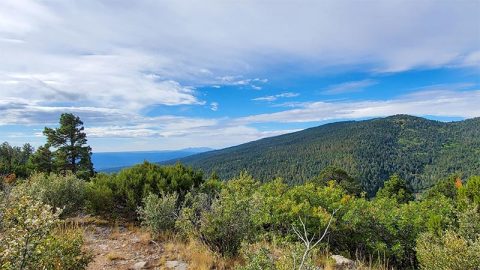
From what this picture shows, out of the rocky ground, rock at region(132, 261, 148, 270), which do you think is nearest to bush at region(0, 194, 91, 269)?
the rocky ground

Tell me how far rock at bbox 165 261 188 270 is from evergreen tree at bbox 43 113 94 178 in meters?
20.8

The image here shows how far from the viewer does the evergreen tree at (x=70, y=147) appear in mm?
24734

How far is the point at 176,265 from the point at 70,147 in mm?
22872

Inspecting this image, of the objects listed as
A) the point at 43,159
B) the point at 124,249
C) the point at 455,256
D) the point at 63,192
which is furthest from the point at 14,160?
the point at 455,256

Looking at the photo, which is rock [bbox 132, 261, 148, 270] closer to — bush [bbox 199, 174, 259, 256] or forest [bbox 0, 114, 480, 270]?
forest [bbox 0, 114, 480, 270]

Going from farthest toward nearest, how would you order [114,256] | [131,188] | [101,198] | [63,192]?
1. [63,192]
2. [131,188]
3. [101,198]
4. [114,256]

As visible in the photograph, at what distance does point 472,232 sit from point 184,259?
19.4 feet

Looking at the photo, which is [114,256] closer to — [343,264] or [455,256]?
[343,264]

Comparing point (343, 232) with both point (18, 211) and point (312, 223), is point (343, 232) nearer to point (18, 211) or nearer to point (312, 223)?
point (312, 223)

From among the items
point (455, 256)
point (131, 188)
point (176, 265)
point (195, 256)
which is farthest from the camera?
point (131, 188)

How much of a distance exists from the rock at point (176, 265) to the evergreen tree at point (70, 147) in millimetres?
20797

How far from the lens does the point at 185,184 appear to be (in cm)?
1023

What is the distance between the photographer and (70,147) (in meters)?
25.3

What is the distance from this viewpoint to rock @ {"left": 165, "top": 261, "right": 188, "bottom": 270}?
5.68 m
